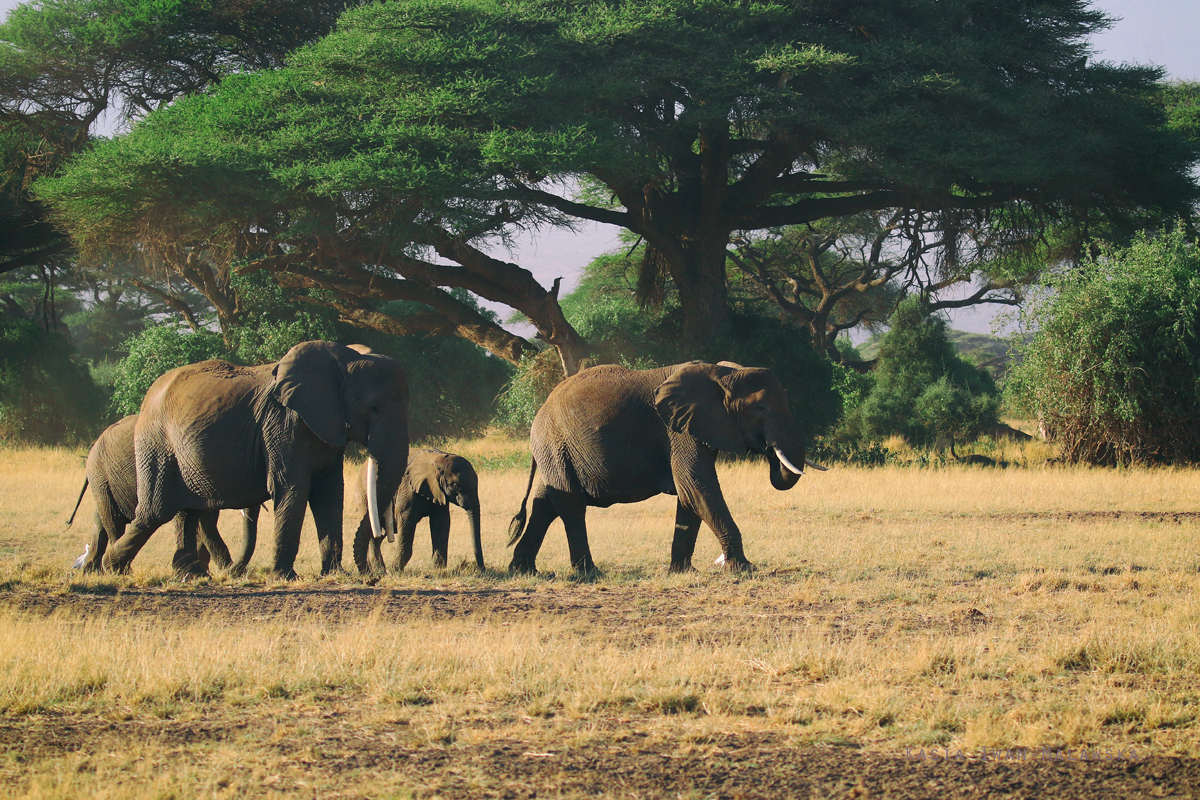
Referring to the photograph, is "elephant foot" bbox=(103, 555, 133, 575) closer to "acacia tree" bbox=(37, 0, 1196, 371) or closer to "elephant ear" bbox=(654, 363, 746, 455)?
"elephant ear" bbox=(654, 363, 746, 455)

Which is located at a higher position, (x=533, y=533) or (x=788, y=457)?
(x=788, y=457)

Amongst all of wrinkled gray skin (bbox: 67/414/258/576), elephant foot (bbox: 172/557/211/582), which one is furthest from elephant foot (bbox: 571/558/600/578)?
elephant foot (bbox: 172/557/211/582)

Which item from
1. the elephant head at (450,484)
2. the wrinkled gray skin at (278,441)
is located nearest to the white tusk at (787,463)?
the elephant head at (450,484)

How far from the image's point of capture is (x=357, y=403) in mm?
10641

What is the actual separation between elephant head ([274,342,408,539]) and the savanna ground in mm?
1098

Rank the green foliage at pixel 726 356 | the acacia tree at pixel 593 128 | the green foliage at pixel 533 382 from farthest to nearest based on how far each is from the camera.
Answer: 1. the green foliage at pixel 533 382
2. the green foliage at pixel 726 356
3. the acacia tree at pixel 593 128

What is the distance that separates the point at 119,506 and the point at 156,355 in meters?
19.9

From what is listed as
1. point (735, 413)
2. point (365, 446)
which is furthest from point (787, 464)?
point (365, 446)

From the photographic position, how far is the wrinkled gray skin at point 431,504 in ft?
39.4

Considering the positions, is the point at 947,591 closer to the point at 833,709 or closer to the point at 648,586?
the point at 648,586

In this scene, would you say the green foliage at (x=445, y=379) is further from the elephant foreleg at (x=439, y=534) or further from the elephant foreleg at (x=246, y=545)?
the elephant foreleg at (x=246, y=545)

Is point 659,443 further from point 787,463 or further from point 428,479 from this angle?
point 428,479

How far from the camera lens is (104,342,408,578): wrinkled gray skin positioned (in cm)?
1048

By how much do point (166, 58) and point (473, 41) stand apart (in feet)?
35.4
